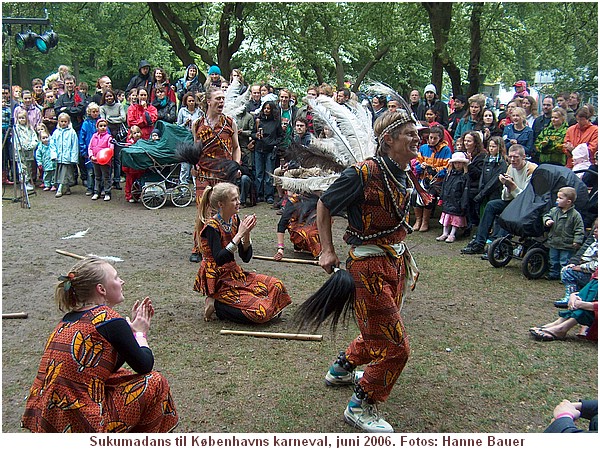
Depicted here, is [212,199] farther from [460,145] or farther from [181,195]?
[181,195]

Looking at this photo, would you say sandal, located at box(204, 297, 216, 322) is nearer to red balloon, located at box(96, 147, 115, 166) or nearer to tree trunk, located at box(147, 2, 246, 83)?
red balloon, located at box(96, 147, 115, 166)

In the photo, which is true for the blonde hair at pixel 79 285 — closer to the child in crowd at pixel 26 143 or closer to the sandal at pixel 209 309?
the sandal at pixel 209 309

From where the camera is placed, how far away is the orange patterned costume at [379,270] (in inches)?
145

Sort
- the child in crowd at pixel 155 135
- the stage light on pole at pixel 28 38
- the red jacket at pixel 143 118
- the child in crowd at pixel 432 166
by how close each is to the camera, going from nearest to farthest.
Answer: the child in crowd at pixel 432 166 < the stage light on pole at pixel 28 38 < the child in crowd at pixel 155 135 < the red jacket at pixel 143 118

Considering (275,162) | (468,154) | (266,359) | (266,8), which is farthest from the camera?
(266,8)

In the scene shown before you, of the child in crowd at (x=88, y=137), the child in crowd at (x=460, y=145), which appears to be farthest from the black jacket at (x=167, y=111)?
the child in crowd at (x=460, y=145)

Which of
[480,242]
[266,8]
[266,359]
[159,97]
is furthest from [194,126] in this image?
[266,8]

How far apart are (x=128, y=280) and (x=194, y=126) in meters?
1.88

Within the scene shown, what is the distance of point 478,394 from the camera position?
4.32 m

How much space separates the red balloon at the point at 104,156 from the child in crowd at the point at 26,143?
1890 mm

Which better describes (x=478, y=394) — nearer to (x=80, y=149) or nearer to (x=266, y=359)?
(x=266, y=359)

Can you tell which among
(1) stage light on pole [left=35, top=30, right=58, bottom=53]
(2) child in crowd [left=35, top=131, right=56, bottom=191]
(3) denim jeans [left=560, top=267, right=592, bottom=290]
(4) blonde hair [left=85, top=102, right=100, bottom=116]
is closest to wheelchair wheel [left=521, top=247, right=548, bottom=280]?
(3) denim jeans [left=560, top=267, right=592, bottom=290]

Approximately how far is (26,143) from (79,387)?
37.5ft

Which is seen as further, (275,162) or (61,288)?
(275,162)
